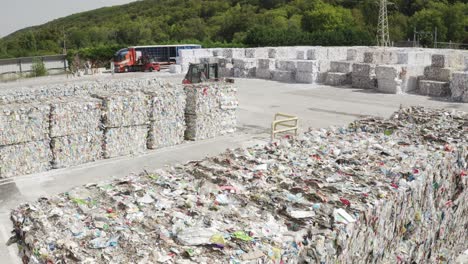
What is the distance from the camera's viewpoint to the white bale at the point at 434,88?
2147 cm

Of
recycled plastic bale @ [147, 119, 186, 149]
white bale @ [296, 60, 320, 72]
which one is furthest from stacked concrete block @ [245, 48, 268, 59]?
recycled plastic bale @ [147, 119, 186, 149]

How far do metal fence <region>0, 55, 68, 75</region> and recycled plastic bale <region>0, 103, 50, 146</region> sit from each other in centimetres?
3065

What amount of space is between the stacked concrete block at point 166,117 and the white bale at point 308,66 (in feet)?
49.5

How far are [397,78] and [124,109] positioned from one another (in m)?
15.8

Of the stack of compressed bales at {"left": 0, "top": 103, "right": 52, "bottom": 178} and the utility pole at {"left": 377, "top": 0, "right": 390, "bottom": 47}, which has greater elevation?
the utility pole at {"left": 377, "top": 0, "right": 390, "bottom": 47}

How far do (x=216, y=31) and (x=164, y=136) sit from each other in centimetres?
7047

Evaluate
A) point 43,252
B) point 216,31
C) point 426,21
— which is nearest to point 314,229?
point 43,252

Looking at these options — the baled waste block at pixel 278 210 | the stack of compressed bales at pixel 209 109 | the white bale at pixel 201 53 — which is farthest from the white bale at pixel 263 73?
the baled waste block at pixel 278 210

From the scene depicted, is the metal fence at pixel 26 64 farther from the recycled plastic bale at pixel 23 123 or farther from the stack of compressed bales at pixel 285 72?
the recycled plastic bale at pixel 23 123

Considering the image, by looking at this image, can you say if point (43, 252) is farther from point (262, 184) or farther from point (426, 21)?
point (426, 21)

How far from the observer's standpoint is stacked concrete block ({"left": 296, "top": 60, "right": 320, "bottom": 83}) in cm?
2678

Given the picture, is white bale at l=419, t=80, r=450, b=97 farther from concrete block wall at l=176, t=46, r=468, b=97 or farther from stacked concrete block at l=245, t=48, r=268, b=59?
stacked concrete block at l=245, t=48, r=268, b=59

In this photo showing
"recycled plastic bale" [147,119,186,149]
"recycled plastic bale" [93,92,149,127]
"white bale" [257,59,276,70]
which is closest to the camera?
"recycled plastic bale" [93,92,149,127]

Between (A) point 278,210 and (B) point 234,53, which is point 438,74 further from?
(A) point 278,210
